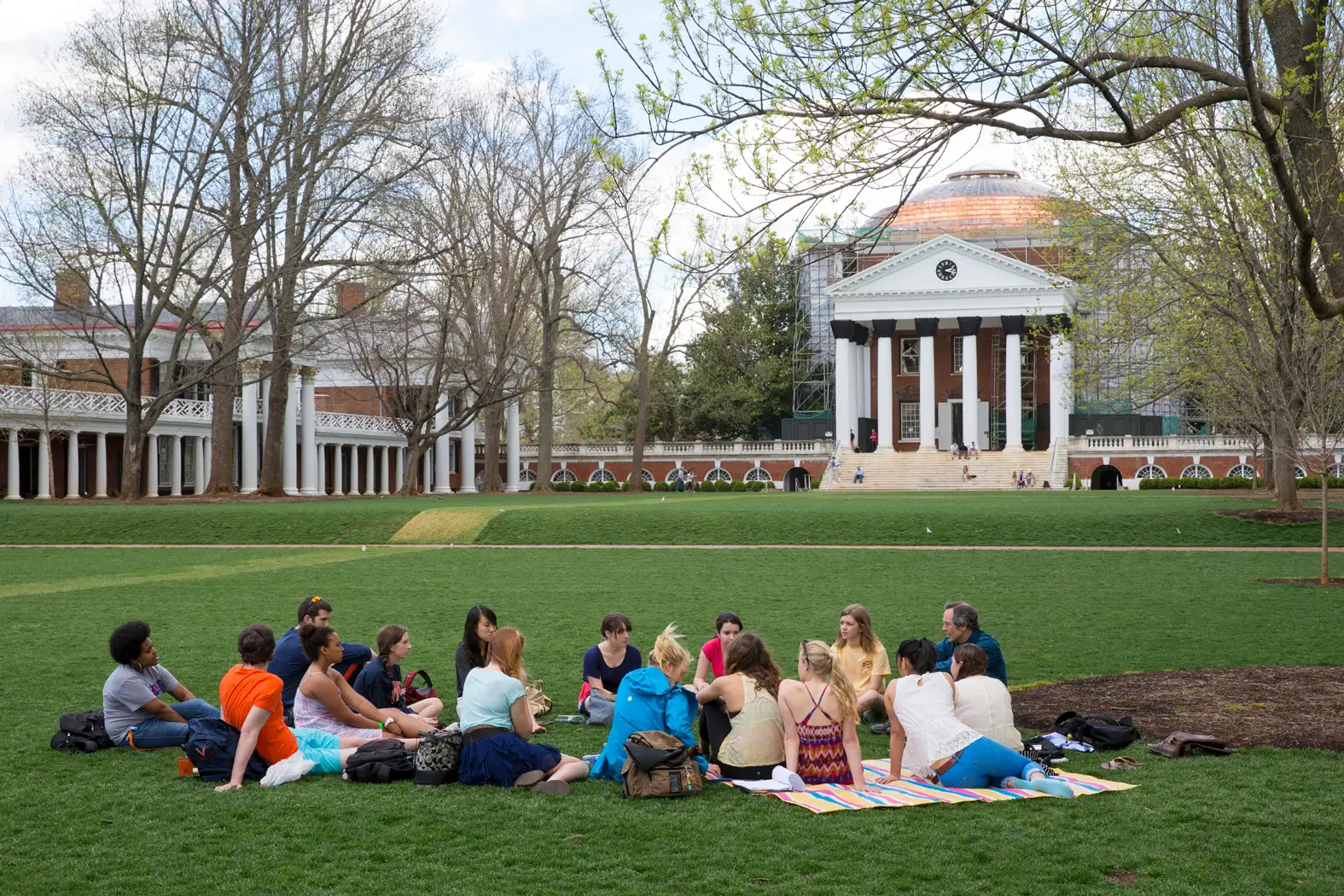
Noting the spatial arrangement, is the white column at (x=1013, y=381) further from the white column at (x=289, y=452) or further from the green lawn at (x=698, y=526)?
the white column at (x=289, y=452)

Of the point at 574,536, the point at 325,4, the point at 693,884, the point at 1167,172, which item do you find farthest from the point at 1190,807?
the point at 325,4

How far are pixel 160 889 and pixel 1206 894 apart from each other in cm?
467

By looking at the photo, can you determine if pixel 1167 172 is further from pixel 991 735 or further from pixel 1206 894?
pixel 1206 894

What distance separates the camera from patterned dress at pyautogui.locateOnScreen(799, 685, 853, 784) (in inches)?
304

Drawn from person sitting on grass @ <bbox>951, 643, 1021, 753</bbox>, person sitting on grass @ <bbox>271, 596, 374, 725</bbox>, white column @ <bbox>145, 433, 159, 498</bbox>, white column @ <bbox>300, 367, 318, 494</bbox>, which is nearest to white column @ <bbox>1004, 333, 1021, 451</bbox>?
white column @ <bbox>300, 367, 318, 494</bbox>

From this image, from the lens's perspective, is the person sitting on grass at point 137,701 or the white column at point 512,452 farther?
the white column at point 512,452

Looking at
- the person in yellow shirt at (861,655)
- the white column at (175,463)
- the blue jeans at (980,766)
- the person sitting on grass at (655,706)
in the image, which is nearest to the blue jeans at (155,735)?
the person sitting on grass at (655,706)

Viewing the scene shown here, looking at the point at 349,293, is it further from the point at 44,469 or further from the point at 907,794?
the point at 907,794

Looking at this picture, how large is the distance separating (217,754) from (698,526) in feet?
78.5

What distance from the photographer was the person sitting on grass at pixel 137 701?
28.5ft

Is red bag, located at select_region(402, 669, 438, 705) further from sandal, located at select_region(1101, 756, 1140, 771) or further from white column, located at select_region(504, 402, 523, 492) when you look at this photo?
white column, located at select_region(504, 402, 523, 492)

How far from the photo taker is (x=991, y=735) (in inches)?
309

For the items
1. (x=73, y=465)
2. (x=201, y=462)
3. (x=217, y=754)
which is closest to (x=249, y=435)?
(x=201, y=462)

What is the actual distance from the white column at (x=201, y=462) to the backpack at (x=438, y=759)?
5494 cm
